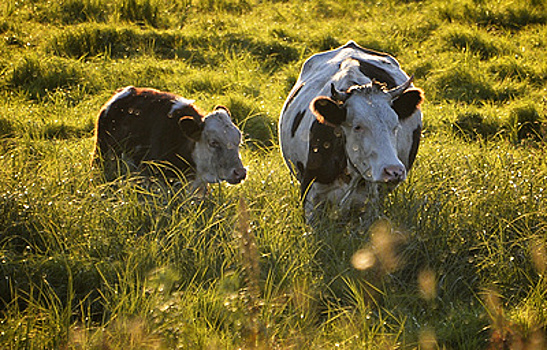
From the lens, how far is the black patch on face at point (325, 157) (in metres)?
5.18

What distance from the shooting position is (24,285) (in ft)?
13.1

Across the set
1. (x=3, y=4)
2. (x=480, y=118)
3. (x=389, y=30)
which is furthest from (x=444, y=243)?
(x=3, y=4)

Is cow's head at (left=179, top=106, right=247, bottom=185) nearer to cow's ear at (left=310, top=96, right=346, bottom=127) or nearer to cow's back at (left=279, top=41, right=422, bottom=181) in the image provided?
cow's back at (left=279, top=41, right=422, bottom=181)

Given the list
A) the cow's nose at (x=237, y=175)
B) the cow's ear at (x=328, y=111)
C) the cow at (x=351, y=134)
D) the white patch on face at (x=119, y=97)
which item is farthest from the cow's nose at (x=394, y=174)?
the white patch on face at (x=119, y=97)

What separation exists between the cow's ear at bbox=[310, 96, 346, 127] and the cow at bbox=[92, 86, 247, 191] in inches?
34.3

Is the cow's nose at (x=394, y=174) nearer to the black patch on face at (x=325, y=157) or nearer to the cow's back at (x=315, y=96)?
the black patch on face at (x=325, y=157)

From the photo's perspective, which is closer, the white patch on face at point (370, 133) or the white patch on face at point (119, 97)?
the white patch on face at point (370, 133)

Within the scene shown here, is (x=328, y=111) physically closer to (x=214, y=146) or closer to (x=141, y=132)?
(x=214, y=146)

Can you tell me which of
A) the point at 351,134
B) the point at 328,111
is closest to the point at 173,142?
the point at 328,111

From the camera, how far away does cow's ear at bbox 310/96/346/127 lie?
4.88 m

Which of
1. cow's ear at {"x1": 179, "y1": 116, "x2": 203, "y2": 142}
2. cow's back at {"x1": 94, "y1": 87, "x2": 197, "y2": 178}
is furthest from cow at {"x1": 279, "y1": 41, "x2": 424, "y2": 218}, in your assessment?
cow's back at {"x1": 94, "y1": 87, "x2": 197, "y2": 178}

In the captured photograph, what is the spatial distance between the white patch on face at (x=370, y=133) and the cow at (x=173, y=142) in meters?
1.02

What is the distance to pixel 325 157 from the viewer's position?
525 cm

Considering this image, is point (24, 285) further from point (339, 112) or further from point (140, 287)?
point (339, 112)
